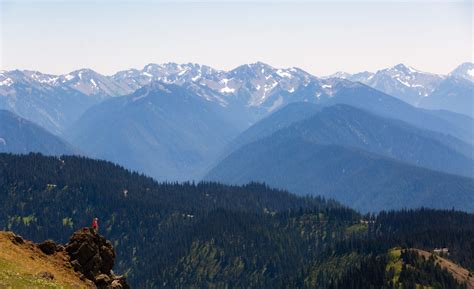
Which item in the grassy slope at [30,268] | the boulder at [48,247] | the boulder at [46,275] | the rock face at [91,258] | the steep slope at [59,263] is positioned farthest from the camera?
the rock face at [91,258]

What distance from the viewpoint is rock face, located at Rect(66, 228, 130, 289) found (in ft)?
318

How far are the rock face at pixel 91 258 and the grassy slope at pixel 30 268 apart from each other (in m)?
1.76

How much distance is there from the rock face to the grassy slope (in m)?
1.76

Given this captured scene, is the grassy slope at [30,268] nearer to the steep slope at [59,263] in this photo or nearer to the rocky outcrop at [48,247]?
the steep slope at [59,263]

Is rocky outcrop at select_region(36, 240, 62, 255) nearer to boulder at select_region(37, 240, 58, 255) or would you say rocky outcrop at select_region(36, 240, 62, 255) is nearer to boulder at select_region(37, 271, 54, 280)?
boulder at select_region(37, 240, 58, 255)

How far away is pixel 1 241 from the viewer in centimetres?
8988

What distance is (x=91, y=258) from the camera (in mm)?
98250

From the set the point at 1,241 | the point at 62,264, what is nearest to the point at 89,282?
the point at 62,264

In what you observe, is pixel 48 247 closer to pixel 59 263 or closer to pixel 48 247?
pixel 48 247

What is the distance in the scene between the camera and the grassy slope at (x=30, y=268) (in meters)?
77.2

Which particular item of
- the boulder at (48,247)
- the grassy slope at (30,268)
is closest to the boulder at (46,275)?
the grassy slope at (30,268)

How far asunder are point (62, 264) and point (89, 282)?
4.46m

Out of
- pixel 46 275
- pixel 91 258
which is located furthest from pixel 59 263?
pixel 46 275

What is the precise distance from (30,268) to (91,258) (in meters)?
14.4
